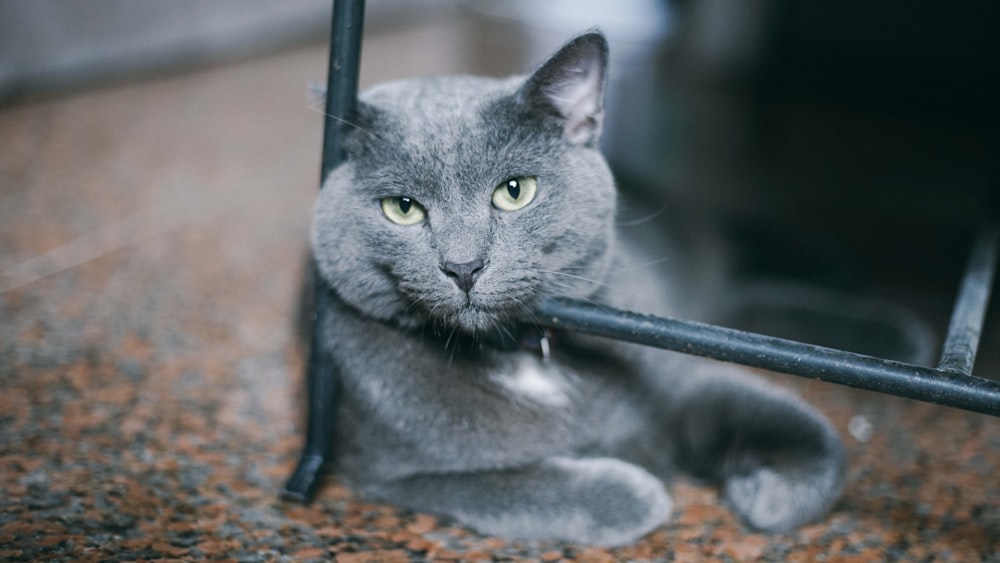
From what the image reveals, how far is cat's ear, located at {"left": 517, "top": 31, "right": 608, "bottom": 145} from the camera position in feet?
3.24

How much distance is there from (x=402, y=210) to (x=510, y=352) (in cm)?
25

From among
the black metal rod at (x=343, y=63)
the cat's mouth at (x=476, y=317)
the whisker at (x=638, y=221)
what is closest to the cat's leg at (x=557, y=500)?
the cat's mouth at (x=476, y=317)

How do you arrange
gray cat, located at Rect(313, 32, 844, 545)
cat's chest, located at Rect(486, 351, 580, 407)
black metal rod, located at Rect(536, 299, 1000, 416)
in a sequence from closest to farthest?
1. black metal rod, located at Rect(536, 299, 1000, 416)
2. gray cat, located at Rect(313, 32, 844, 545)
3. cat's chest, located at Rect(486, 351, 580, 407)

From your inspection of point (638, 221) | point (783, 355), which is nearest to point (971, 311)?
point (783, 355)

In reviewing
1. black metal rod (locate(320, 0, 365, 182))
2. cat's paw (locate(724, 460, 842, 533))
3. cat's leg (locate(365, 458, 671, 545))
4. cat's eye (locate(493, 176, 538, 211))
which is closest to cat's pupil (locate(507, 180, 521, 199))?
cat's eye (locate(493, 176, 538, 211))

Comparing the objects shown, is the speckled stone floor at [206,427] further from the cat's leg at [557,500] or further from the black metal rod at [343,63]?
the black metal rod at [343,63]

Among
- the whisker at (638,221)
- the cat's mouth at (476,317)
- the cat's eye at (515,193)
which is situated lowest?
the cat's mouth at (476,317)

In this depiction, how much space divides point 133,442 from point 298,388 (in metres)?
0.30

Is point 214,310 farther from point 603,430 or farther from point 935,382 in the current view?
point 935,382

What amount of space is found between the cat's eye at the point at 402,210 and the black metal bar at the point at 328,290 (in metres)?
0.12

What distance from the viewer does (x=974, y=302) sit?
110 cm

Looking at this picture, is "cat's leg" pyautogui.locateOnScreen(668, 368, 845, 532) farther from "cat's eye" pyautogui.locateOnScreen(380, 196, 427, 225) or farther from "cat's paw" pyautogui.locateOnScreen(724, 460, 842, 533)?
"cat's eye" pyautogui.locateOnScreen(380, 196, 427, 225)

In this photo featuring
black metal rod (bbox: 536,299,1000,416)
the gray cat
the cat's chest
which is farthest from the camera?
the cat's chest

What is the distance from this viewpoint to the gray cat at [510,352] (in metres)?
1.00
